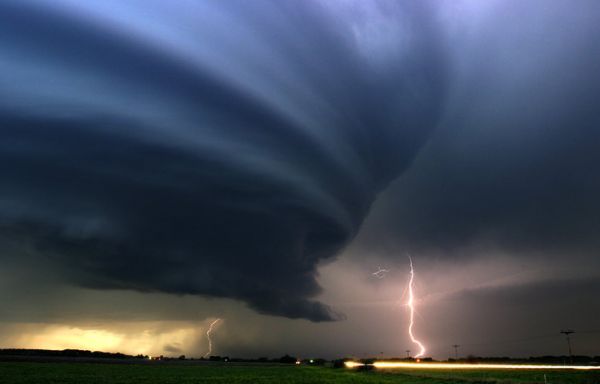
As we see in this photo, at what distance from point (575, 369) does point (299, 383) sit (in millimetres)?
72793

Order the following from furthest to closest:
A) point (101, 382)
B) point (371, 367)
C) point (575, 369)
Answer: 1. point (371, 367)
2. point (575, 369)
3. point (101, 382)

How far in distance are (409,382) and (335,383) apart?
40.2ft

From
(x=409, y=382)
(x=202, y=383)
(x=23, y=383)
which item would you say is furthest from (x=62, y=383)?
(x=409, y=382)

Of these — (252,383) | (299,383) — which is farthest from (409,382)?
(252,383)

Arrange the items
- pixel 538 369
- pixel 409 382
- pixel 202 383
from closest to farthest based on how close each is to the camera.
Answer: pixel 202 383 < pixel 409 382 < pixel 538 369

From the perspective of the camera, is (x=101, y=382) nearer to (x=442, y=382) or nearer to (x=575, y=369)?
(x=442, y=382)

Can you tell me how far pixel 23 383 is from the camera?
57.9 meters

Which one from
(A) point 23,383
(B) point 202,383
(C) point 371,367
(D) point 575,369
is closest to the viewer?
(A) point 23,383

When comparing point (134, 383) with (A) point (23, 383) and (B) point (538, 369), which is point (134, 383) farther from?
(B) point (538, 369)

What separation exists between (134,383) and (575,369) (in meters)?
95.0

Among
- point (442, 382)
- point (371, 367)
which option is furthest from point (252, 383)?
point (371, 367)

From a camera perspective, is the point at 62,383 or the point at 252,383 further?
the point at 252,383

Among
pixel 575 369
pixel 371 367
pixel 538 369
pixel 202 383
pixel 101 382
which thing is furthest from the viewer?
pixel 371 367

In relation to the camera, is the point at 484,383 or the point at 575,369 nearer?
the point at 484,383
